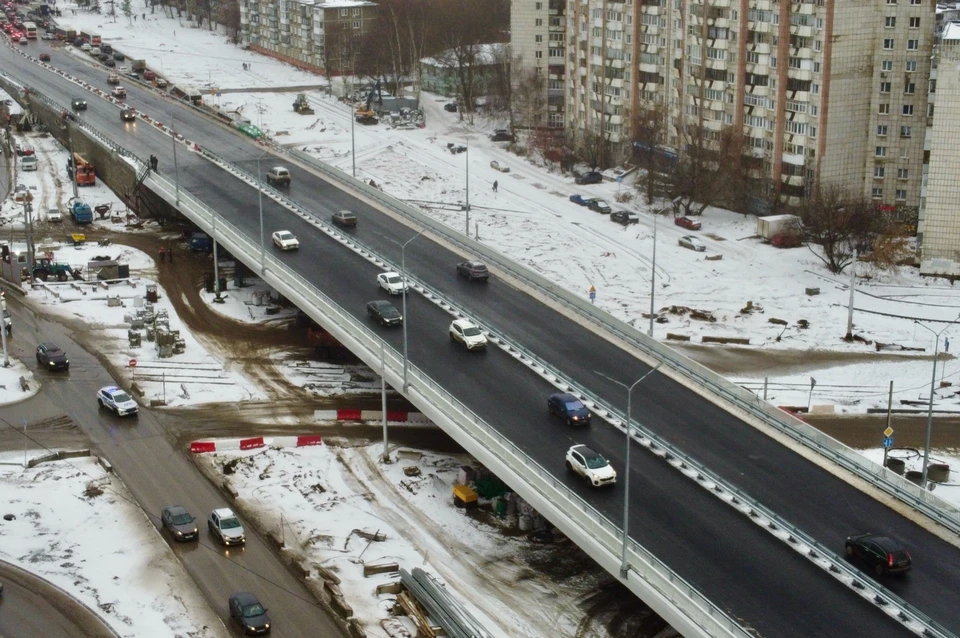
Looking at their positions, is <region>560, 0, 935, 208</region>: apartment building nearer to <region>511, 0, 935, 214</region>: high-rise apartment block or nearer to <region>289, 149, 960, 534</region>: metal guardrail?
<region>511, 0, 935, 214</region>: high-rise apartment block

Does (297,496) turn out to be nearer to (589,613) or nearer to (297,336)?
(589,613)

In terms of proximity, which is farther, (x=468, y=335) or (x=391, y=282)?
(x=391, y=282)

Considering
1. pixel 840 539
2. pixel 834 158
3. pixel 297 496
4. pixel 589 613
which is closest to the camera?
pixel 840 539

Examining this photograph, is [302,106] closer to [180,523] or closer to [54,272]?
[54,272]

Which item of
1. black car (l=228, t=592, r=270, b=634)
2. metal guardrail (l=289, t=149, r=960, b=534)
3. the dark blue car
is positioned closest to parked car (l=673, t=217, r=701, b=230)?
metal guardrail (l=289, t=149, r=960, b=534)

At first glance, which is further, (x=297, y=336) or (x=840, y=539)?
(x=297, y=336)

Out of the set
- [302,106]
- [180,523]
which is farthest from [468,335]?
[302,106]

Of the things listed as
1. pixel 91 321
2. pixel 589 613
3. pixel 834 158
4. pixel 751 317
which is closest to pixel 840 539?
pixel 589 613
